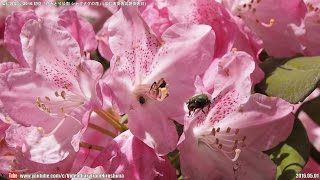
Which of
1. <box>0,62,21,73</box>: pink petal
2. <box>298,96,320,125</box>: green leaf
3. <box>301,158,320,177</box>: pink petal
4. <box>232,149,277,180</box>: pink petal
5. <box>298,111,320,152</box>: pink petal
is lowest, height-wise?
<box>298,111,320,152</box>: pink petal

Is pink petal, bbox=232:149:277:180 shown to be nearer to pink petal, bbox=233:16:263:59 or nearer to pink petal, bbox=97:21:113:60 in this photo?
pink petal, bbox=233:16:263:59

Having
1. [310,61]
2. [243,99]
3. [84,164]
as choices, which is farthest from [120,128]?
[310,61]

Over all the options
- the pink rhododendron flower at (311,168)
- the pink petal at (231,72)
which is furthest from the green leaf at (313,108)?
the pink petal at (231,72)

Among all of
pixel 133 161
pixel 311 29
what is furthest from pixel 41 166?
pixel 311 29

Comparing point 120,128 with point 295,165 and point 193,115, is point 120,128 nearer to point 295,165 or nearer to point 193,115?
point 193,115

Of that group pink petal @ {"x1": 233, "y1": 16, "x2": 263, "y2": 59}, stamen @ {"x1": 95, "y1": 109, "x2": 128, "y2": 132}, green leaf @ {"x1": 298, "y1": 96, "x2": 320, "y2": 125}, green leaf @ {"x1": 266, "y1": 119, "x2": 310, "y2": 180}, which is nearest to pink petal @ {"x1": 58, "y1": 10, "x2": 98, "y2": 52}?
stamen @ {"x1": 95, "y1": 109, "x2": 128, "y2": 132}

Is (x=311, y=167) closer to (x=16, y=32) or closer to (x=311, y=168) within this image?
(x=311, y=168)

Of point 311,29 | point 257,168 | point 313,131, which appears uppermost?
point 311,29
